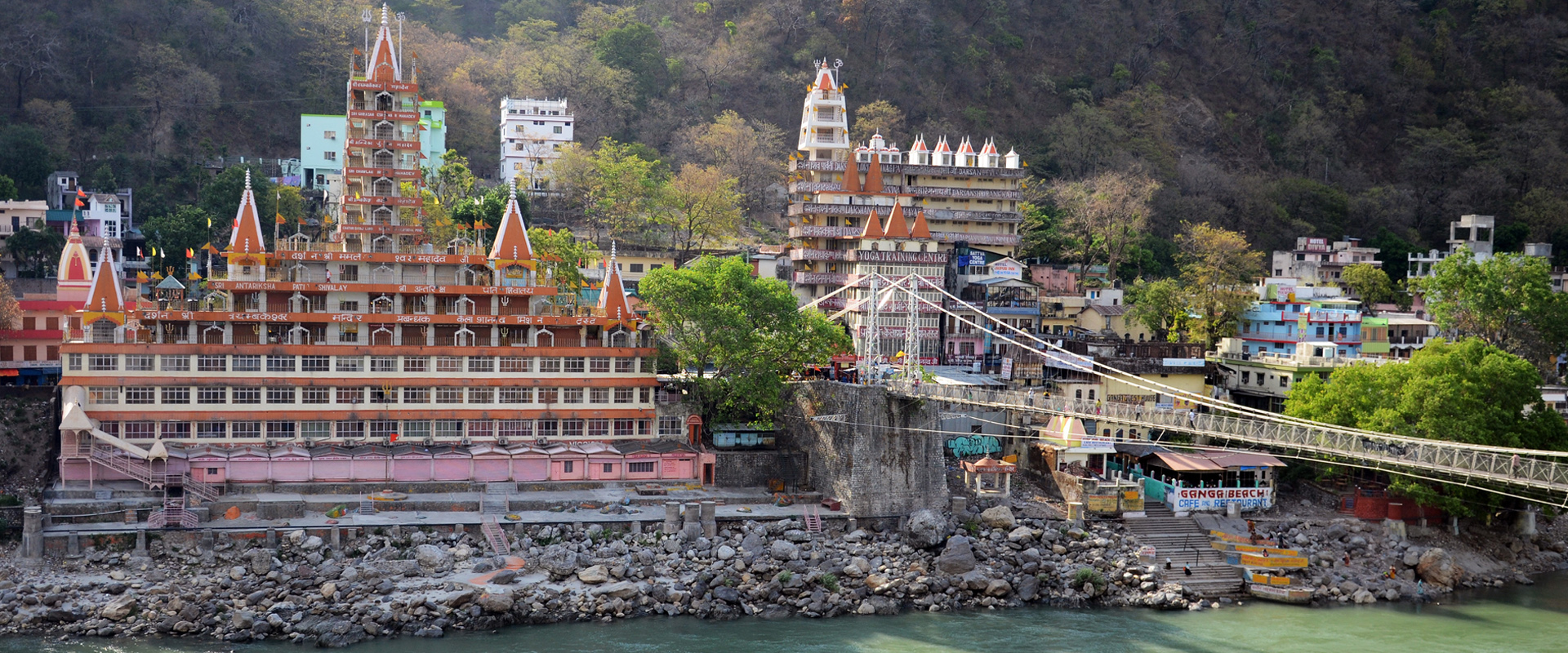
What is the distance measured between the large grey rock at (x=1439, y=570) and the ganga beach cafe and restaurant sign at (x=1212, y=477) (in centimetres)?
474

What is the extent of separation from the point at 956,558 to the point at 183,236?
103 ft

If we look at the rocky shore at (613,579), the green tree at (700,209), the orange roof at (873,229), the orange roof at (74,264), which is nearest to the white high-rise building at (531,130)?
the green tree at (700,209)

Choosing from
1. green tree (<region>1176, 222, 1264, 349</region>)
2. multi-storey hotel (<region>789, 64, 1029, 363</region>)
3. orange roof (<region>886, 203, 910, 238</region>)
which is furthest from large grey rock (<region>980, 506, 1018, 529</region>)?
orange roof (<region>886, 203, 910, 238</region>)

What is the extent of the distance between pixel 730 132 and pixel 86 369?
35.1 m

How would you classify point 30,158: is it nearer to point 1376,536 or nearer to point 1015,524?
point 1015,524

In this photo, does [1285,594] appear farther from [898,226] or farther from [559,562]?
[898,226]

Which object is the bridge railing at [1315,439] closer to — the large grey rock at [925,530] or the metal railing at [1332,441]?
the metal railing at [1332,441]

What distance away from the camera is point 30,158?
58.2m

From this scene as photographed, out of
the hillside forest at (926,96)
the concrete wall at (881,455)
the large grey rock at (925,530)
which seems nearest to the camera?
the large grey rock at (925,530)

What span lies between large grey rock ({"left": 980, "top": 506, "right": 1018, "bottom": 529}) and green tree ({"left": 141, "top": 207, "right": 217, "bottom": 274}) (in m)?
29.5

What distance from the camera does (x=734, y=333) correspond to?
4131 cm

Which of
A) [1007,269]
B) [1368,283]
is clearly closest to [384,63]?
[1007,269]

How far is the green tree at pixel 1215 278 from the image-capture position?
180 feet

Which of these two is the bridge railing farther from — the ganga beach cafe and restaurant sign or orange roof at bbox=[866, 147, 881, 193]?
orange roof at bbox=[866, 147, 881, 193]
